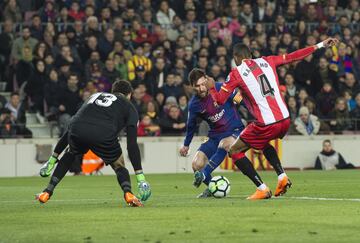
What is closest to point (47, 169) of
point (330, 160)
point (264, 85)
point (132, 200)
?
point (132, 200)

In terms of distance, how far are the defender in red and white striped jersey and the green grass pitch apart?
673mm

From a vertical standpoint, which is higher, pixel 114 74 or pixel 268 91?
pixel 268 91

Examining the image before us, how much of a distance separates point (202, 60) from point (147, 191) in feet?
48.1

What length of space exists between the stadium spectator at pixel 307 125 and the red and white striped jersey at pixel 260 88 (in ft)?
43.0

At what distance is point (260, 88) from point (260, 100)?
0.17 m

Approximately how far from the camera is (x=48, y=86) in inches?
1020

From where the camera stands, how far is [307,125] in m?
28.3

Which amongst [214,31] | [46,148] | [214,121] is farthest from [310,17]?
[214,121]

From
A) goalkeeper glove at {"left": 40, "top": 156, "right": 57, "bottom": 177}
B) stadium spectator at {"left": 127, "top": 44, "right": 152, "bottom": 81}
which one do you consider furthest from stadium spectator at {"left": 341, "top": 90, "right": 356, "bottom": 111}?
goalkeeper glove at {"left": 40, "top": 156, "right": 57, "bottom": 177}

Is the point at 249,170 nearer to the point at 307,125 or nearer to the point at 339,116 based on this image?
the point at 307,125

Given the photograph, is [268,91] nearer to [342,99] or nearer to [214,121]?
[214,121]

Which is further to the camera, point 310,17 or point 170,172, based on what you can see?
point 310,17

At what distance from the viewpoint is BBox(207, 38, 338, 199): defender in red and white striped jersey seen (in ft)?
48.8

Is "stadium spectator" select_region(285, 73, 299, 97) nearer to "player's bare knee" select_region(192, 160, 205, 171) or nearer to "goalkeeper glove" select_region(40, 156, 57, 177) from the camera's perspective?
"player's bare knee" select_region(192, 160, 205, 171)
